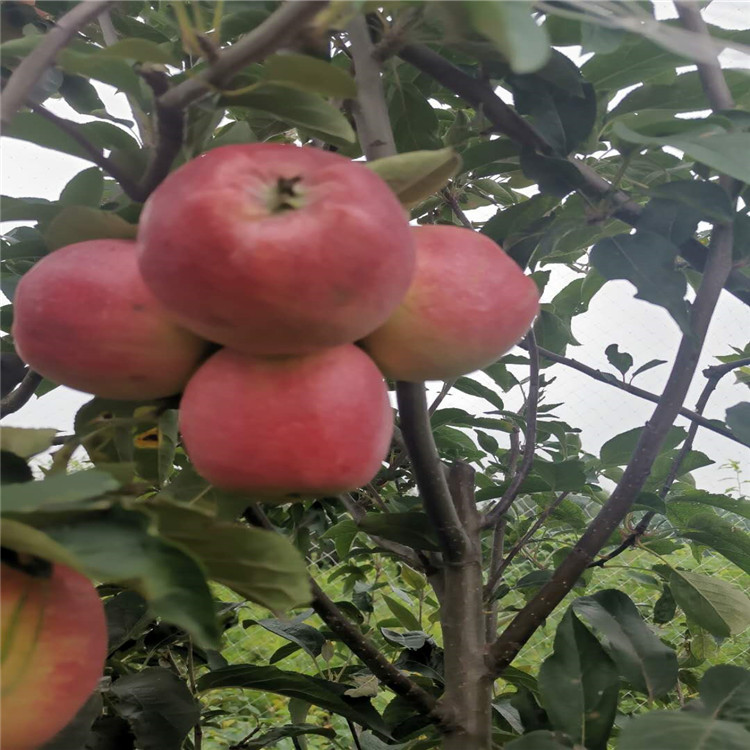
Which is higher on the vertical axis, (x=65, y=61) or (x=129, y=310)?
(x=65, y=61)

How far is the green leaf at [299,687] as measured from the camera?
0.66 m

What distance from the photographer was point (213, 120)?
40 cm

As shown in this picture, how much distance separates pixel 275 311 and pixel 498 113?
259mm

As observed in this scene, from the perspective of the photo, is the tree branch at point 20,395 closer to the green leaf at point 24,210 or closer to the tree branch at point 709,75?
the green leaf at point 24,210

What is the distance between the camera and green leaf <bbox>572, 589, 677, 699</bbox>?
0.57m

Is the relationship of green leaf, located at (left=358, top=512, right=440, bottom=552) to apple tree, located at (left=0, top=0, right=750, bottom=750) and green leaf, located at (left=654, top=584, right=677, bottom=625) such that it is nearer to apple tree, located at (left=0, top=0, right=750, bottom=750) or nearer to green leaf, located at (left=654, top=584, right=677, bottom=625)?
apple tree, located at (left=0, top=0, right=750, bottom=750)

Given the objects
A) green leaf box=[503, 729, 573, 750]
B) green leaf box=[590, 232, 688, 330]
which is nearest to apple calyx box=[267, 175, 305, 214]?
green leaf box=[590, 232, 688, 330]

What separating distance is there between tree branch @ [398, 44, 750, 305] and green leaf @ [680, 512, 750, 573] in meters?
0.29

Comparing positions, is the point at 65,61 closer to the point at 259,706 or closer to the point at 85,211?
the point at 85,211

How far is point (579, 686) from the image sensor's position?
52 centimetres

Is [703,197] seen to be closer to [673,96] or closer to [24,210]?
[673,96]

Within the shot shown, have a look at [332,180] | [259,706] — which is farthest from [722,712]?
[259,706]

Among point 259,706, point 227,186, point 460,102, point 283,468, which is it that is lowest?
point 259,706

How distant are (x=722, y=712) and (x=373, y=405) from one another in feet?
1.07
